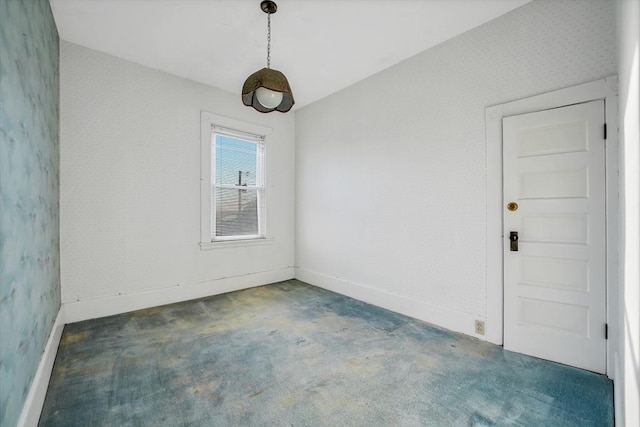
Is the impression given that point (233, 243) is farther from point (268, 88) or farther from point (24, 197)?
A: point (24, 197)

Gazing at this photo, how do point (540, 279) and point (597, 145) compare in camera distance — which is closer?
point (597, 145)

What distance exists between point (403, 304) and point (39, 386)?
10.3ft

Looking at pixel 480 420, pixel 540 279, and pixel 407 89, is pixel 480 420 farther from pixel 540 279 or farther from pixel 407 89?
pixel 407 89

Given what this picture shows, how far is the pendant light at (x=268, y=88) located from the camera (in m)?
2.31

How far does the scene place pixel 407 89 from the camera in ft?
10.9

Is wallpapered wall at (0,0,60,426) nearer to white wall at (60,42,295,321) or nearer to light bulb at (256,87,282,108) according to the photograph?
white wall at (60,42,295,321)

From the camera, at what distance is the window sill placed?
399cm

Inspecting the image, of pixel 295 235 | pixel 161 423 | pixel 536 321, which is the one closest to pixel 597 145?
pixel 536 321

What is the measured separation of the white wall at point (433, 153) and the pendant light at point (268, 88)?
150cm

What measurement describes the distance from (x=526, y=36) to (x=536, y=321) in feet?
7.94

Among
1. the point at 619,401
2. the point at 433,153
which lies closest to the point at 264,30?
the point at 433,153

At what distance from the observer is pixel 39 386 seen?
68.5 inches

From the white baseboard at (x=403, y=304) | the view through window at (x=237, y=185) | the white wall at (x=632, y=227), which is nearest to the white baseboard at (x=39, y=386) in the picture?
the view through window at (x=237, y=185)

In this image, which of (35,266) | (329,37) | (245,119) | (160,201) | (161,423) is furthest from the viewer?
(245,119)
